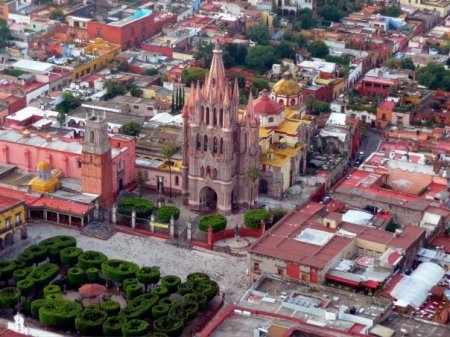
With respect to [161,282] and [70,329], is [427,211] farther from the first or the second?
[70,329]

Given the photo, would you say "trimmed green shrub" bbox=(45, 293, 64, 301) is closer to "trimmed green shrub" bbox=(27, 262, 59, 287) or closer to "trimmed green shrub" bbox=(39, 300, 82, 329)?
"trimmed green shrub" bbox=(39, 300, 82, 329)

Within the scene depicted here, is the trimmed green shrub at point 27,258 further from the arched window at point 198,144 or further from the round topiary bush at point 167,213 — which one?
the arched window at point 198,144

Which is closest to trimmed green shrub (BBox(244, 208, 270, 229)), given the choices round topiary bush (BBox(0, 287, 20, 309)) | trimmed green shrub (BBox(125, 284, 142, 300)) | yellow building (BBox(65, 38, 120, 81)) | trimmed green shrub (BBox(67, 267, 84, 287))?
trimmed green shrub (BBox(125, 284, 142, 300))

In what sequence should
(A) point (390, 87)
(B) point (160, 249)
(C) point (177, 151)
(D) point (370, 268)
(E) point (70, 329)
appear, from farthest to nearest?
(A) point (390, 87) < (C) point (177, 151) < (B) point (160, 249) < (D) point (370, 268) < (E) point (70, 329)

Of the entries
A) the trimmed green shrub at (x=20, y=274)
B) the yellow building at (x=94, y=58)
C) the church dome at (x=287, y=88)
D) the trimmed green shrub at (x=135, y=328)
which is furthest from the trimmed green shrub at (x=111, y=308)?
the yellow building at (x=94, y=58)

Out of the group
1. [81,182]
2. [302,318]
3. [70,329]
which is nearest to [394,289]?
[302,318]

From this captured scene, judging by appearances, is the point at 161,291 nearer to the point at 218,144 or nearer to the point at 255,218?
the point at 255,218

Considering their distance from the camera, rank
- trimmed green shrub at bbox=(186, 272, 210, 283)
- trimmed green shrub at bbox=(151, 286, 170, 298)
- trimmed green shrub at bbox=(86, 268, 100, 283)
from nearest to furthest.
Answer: trimmed green shrub at bbox=(151, 286, 170, 298), trimmed green shrub at bbox=(186, 272, 210, 283), trimmed green shrub at bbox=(86, 268, 100, 283)

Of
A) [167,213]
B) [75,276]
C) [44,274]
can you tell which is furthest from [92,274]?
[167,213]
